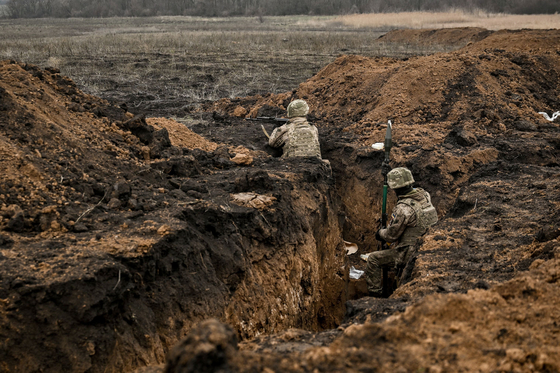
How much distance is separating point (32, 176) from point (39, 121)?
1126 mm

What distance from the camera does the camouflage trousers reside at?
6.86m

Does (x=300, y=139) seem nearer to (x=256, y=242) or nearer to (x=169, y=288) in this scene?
(x=256, y=242)

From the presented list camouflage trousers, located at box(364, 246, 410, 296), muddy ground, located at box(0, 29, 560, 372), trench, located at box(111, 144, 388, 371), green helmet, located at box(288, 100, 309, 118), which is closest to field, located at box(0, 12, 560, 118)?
green helmet, located at box(288, 100, 309, 118)

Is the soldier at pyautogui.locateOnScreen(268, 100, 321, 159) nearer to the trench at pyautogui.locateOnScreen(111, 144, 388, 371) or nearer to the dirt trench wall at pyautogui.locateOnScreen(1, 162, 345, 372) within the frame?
the trench at pyautogui.locateOnScreen(111, 144, 388, 371)

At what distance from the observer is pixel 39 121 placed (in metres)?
5.55

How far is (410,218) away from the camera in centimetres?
650

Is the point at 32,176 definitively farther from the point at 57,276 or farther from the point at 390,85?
the point at 390,85

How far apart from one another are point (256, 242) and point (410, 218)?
2.28 meters

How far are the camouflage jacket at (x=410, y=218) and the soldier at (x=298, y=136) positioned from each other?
6.72 ft

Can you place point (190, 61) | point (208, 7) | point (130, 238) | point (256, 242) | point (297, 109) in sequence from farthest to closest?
1. point (208, 7)
2. point (190, 61)
3. point (297, 109)
4. point (256, 242)
5. point (130, 238)

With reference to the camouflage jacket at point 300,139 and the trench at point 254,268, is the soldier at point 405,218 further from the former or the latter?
the camouflage jacket at point 300,139

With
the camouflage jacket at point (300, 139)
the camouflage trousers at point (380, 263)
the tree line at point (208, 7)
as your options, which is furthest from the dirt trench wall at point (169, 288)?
the tree line at point (208, 7)

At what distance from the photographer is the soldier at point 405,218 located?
652 centimetres

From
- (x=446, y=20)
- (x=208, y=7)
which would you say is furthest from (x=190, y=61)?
(x=208, y=7)
